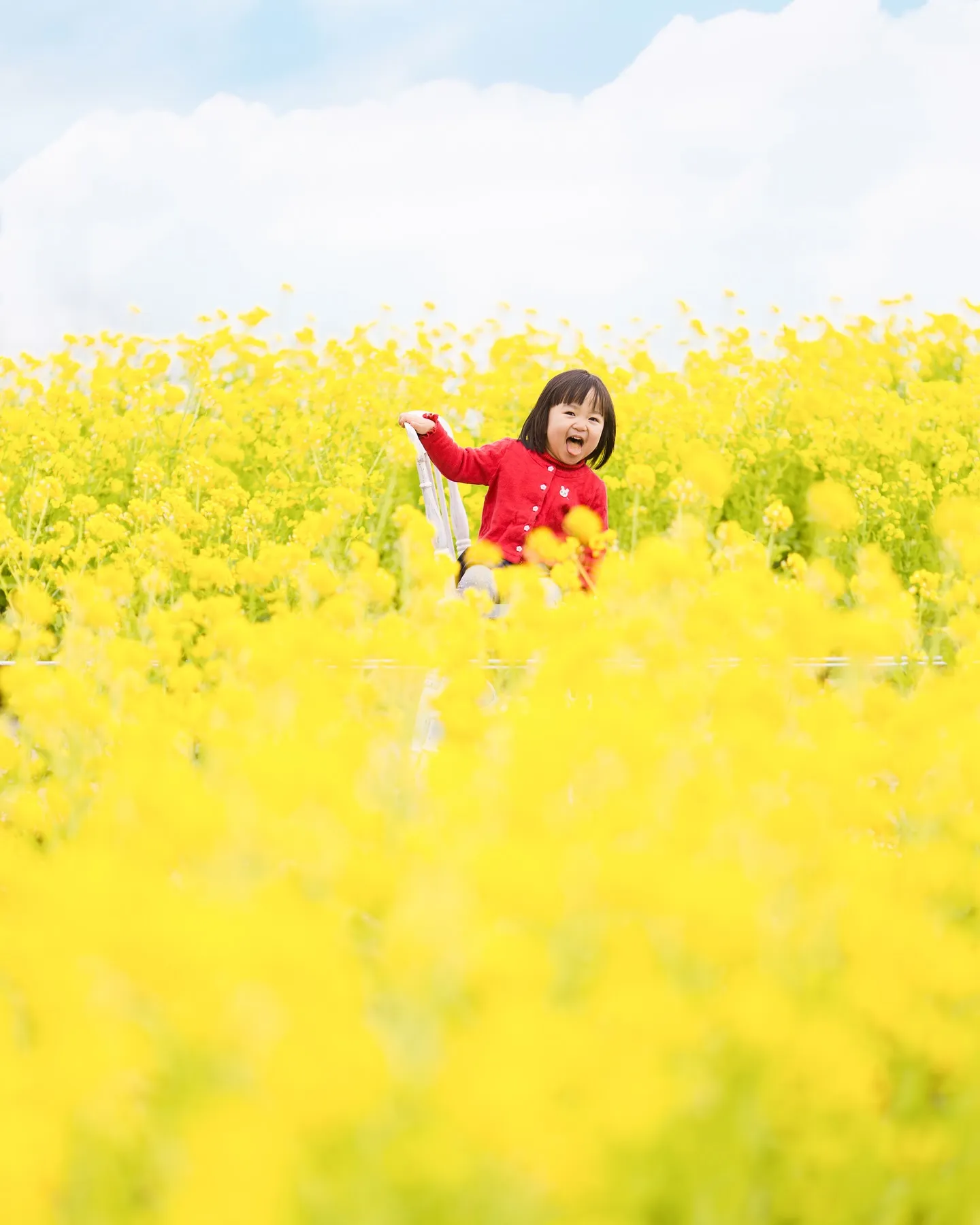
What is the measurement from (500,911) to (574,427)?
3103mm

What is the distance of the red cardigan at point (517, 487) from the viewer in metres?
4.40

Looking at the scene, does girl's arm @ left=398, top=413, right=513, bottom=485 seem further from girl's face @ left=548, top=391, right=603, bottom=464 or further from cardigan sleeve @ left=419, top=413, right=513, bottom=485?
girl's face @ left=548, top=391, right=603, bottom=464

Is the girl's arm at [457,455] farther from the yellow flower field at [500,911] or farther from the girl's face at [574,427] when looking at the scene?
the yellow flower field at [500,911]

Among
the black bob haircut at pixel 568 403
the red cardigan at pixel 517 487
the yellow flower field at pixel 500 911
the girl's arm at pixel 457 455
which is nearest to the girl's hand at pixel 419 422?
the girl's arm at pixel 457 455

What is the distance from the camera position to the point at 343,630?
2816 millimetres

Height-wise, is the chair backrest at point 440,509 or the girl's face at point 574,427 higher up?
the girl's face at point 574,427

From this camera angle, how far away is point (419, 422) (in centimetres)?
416

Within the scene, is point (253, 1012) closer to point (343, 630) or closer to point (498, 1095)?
point (498, 1095)

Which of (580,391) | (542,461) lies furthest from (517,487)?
(580,391)

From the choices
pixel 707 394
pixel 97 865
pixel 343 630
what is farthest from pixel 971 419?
pixel 97 865

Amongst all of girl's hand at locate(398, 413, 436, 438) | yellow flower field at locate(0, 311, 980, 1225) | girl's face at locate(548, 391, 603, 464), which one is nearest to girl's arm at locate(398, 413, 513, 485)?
girl's hand at locate(398, 413, 436, 438)

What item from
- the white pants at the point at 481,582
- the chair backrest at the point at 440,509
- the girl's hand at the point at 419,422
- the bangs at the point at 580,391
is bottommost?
the white pants at the point at 481,582

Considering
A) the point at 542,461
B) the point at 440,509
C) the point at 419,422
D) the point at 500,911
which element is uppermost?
the point at 419,422

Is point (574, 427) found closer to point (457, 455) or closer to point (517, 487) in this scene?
point (517, 487)
